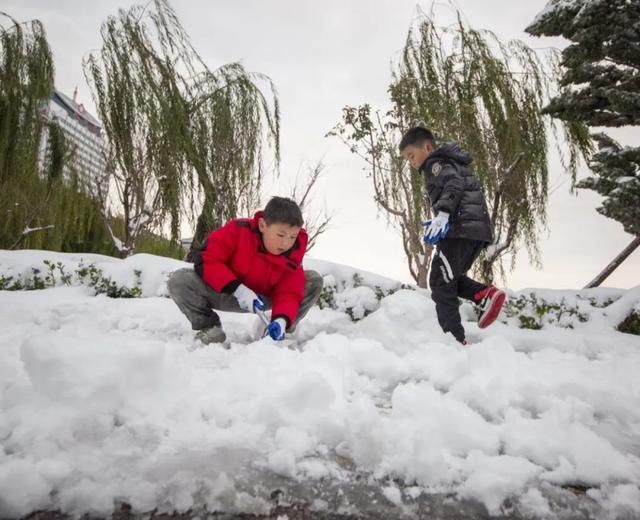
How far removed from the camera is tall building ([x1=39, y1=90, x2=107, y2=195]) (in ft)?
23.8

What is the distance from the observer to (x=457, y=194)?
2.86 metres

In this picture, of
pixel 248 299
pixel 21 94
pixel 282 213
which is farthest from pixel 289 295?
pixel 21 94

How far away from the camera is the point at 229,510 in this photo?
795 millimetres

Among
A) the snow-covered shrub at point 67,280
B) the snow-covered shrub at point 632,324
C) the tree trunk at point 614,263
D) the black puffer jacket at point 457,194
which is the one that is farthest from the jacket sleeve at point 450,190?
the tree trunk at point 614,263

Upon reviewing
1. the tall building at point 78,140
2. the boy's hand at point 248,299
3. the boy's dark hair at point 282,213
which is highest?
the tall building at point 78,140

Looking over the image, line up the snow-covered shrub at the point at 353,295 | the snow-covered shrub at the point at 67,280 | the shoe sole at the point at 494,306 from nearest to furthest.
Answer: the shoe sole at the point at 494,306 → the snow-covered shrub at the point at 353,295 → the snow-covered shrub at the point at 67,280

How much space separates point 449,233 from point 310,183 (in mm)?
7526

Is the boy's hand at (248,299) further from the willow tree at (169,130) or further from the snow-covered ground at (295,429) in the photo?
the willow tree at (169,130)

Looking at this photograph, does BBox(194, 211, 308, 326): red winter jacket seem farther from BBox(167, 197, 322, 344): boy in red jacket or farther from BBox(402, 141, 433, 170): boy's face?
BBox(402, 141, 433, 170): boy's face

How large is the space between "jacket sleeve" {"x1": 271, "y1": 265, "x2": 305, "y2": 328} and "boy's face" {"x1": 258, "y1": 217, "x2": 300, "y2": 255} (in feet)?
0.68

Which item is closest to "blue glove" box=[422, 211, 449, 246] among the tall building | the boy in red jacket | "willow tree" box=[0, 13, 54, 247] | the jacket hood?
the jacket hood

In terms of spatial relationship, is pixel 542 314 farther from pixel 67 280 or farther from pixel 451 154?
pixel 67 280

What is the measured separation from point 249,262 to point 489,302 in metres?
1.64

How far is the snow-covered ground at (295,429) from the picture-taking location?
86 cm
